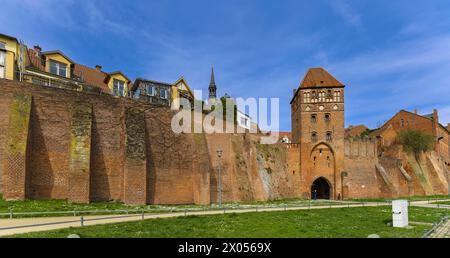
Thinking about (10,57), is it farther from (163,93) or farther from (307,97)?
(307,97)

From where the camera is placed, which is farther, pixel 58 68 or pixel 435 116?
pixel 435 116

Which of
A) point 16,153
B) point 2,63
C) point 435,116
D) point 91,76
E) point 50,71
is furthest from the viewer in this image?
point 435,116

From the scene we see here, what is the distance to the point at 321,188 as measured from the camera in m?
53.6

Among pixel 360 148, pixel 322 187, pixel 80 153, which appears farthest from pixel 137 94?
pixel 360 148

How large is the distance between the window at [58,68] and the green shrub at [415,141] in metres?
50.4

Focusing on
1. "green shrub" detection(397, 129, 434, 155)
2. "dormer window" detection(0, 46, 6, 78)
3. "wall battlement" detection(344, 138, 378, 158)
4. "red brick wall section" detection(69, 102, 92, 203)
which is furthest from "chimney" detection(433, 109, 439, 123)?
"dormer window" detection(0, 46, 6, 78)

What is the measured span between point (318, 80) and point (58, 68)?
33.8 metres

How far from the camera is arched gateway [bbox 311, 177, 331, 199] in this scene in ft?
170

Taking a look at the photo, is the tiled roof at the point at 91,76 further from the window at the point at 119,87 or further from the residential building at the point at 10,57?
the residential building at the point at 10,57

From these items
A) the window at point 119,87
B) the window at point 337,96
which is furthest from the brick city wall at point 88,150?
the window at point 337,96

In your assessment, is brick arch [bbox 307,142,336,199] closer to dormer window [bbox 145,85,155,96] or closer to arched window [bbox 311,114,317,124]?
arched window [bbox 311,114,317,124]

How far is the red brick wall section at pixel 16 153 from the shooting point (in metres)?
22.2
